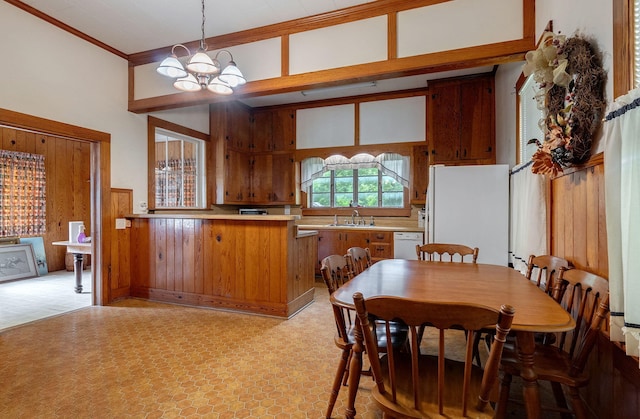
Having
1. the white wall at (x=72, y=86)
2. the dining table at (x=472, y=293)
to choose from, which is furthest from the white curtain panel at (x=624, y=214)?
the white wall at (x=72, y=86)

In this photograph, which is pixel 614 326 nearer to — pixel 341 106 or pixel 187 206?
pixel 341 106

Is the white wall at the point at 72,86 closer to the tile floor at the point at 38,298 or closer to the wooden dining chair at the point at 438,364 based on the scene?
the tile floor at the point at 38,298

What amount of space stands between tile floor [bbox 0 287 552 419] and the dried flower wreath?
150 centimetres

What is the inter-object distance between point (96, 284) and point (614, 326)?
180 inches

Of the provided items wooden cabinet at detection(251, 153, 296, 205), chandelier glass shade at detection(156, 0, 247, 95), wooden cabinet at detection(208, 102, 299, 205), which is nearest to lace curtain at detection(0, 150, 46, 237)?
wooden cabinet at detection(208, 102, 299, 205)

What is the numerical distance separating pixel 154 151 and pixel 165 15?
1.78 m

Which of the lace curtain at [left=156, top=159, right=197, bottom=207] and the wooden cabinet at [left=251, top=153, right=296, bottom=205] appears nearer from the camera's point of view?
the lace curtain at [left=156, top=159, right=197, bottom=207]

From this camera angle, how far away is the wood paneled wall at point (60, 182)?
5.69m

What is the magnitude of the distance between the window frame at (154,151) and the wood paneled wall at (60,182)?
281 centimetres

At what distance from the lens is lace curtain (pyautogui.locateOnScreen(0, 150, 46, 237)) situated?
529 cm

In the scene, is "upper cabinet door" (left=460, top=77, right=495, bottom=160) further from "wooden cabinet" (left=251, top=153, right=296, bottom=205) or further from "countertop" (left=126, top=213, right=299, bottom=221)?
"wooden cabinet" (left=251, top=153, right=296, bottom=205)

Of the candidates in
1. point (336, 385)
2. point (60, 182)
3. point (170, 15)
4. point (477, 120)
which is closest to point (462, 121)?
point (477, 120)

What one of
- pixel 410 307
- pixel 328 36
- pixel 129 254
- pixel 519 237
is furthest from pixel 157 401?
pixel 328 36

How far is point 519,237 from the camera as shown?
284 cm
